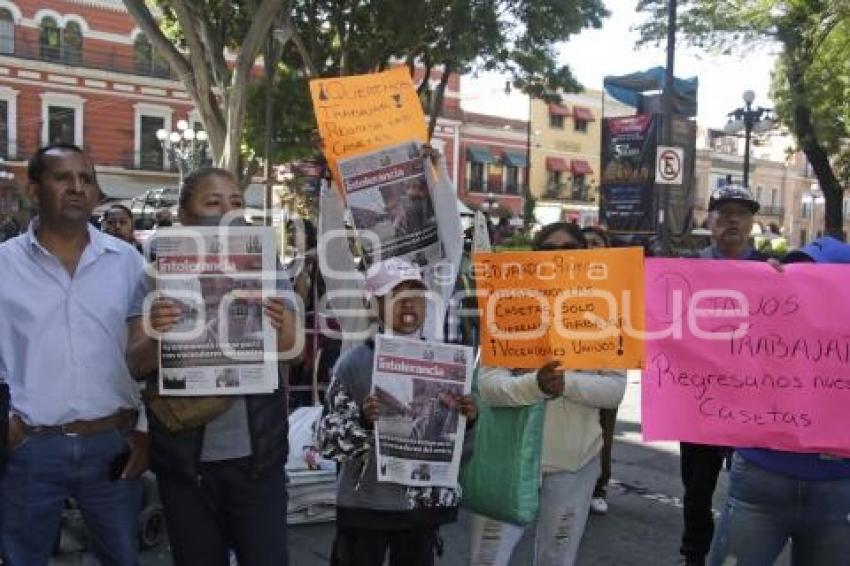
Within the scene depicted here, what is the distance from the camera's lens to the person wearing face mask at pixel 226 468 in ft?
8.96

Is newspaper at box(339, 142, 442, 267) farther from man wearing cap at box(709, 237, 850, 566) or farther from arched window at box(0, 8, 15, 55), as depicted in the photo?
arched window at box(0, 8, 15, 55)

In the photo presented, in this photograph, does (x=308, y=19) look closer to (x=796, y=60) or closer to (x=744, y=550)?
(x=796, y=60)

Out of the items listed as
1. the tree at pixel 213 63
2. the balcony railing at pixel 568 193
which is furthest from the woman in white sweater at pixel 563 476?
the balcony railing at pixel 568 193

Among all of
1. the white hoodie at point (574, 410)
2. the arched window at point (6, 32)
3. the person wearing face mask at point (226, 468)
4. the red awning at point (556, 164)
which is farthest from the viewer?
the red awning at point (556, 164)

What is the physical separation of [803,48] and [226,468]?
18.4 metres

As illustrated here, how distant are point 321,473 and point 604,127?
1694 cm

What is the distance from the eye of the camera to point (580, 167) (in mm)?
63500

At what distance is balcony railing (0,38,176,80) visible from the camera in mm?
40094

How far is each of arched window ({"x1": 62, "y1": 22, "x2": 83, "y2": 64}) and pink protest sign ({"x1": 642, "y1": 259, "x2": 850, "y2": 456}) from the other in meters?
43.2

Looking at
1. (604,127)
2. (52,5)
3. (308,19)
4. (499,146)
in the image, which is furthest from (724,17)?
(499,146)

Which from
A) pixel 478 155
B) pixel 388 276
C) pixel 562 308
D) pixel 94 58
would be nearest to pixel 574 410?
pixel 562 308

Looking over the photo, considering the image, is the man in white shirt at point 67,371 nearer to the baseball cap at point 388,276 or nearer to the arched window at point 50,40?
the baseball cap at point 388,276

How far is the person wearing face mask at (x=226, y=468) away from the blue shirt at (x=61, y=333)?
327mm

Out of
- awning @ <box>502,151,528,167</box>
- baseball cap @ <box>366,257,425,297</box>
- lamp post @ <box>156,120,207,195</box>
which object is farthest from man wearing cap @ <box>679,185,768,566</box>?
awning @ <box>502,151,528,167</box>
